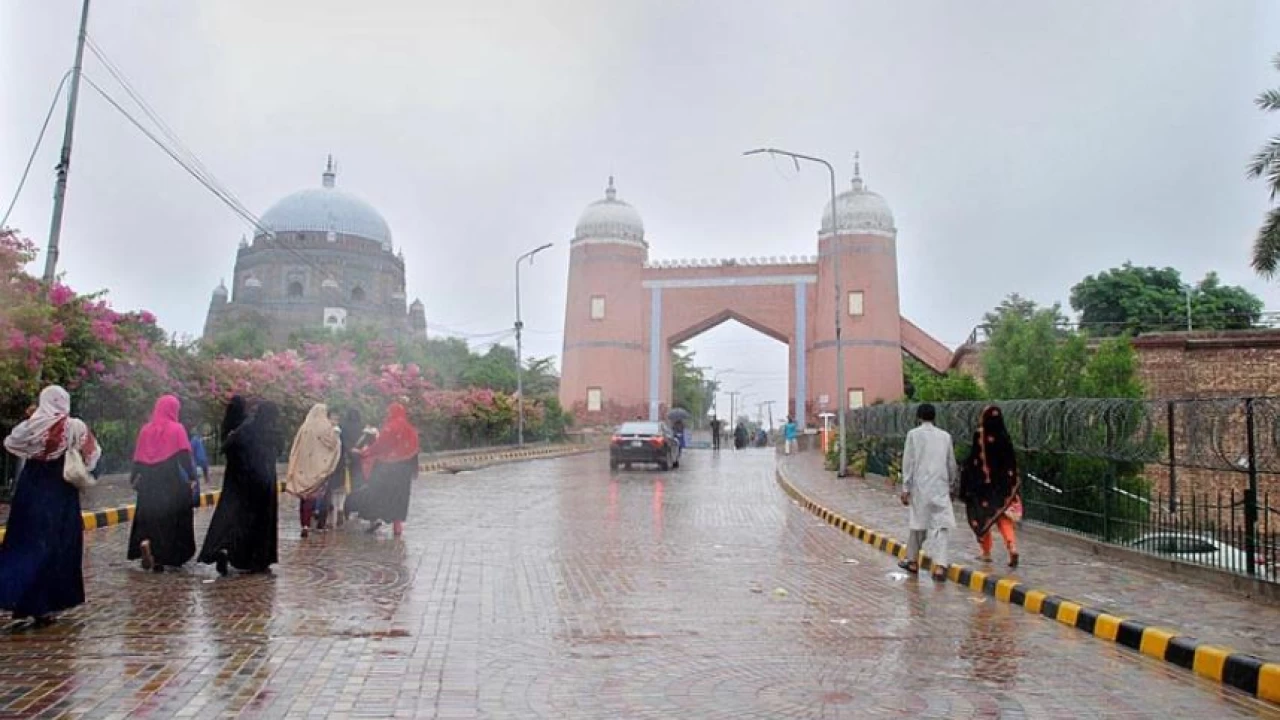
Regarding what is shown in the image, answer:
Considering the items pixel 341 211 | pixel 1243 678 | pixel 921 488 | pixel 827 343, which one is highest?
pixel 341 211

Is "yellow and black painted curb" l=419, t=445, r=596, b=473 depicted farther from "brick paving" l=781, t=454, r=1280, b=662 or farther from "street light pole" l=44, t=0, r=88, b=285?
"brick paving" l=781, t=454, r=1280, b=662

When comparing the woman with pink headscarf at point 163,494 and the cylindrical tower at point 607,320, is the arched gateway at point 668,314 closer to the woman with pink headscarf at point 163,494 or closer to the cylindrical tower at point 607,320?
the cylindrical tower at point 607,320

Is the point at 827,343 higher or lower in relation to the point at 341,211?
lower

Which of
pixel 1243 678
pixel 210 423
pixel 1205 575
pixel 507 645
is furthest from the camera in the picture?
pixel 210 423

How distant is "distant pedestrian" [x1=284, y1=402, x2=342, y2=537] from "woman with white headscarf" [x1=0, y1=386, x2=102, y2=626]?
14.3 feet

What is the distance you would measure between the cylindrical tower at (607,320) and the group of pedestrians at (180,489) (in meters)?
35.1

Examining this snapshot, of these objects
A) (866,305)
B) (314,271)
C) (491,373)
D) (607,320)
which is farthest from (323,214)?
(866,305)

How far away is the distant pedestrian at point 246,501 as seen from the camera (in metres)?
8.73

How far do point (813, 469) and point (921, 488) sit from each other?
1720cm

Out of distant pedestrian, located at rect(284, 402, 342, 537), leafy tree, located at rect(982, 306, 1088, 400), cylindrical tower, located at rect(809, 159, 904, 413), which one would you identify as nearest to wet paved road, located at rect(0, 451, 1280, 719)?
distant pedestrian, located at rect(284, 402, 342, 537)

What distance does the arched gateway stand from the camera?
48.3 metres

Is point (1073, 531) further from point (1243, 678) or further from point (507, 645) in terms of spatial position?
point (507, 645)

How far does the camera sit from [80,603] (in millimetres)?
6781

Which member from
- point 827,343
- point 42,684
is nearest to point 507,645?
point 42,684
